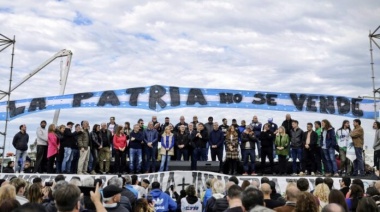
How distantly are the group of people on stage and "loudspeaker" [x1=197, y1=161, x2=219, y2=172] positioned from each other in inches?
24.9

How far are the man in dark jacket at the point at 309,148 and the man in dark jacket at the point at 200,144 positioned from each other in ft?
10.7

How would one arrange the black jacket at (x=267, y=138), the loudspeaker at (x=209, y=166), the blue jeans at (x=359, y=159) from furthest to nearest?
1. the black jacket at (x=267, y=138)
2. the loudspeaker at (x=209, y=166)
3. the blue jeans at (x=359, y=159)

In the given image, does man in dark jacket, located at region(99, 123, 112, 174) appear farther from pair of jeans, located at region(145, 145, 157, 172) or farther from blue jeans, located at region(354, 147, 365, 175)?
blue jeans, located at region(354, 147, 365, 175)

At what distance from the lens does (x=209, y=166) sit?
44.2 ft

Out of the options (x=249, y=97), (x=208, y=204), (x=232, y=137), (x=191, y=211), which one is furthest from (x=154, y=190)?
(x=249, y=97)

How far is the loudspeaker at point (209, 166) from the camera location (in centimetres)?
1337

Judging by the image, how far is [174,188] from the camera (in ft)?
39.2

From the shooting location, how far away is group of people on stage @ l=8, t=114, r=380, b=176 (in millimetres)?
13945

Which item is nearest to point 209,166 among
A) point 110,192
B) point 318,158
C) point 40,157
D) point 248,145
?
point 248,145

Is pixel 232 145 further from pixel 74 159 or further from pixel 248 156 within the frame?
pixel 74 159

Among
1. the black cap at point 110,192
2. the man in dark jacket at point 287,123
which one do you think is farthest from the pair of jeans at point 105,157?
the black cap at point 110,192

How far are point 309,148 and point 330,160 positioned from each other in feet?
2.48

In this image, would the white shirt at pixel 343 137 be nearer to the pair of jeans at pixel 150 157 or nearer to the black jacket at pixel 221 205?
the pair of jeans at pixel 150 157

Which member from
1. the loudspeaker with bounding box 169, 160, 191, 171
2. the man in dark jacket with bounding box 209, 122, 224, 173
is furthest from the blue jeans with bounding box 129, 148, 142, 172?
the man in dark jacket with bounding box 209, 122, 224, 173
